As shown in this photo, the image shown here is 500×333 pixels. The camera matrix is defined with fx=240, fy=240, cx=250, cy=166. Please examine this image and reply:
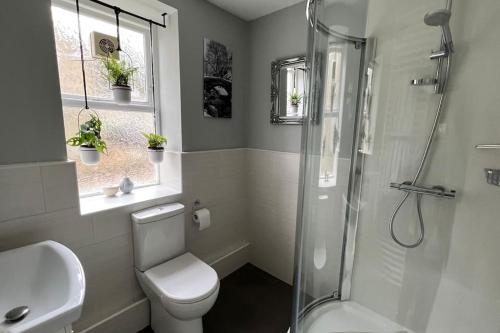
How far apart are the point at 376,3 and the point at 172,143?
5.36 feet

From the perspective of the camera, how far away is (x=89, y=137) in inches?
55.1

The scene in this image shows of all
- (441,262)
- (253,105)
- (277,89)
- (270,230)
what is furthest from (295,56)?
(441,262)

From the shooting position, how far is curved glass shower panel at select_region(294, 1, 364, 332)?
1.42 m

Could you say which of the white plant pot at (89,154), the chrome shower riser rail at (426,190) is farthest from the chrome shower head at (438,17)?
the white plant pot at (89,154)

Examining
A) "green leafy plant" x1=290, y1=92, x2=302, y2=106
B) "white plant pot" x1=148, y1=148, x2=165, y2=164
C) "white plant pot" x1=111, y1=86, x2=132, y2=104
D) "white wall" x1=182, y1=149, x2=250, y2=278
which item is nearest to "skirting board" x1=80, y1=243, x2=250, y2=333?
"white wall" x1=182, y1=149, x2=250, y2=278

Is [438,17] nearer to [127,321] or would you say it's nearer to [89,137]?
[89,137]

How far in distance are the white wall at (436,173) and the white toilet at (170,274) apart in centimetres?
112

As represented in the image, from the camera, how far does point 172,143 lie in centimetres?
190

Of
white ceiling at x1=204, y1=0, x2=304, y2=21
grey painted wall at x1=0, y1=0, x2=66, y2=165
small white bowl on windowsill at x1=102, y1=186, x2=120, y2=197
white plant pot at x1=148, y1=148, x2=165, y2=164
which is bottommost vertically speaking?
small white bowl on windowsill at x1=102, y1=186, x2=120, y2=197

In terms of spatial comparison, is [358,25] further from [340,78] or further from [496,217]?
[496,217]

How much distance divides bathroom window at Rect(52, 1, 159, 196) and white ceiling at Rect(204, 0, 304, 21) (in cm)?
66

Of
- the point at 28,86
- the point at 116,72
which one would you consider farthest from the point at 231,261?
the point at 28,86

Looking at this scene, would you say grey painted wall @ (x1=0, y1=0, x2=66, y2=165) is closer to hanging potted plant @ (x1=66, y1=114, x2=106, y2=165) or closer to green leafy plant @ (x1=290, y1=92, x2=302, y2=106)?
hanging potted plant @ (x1=66, y1=114, x2=106, y2=165)

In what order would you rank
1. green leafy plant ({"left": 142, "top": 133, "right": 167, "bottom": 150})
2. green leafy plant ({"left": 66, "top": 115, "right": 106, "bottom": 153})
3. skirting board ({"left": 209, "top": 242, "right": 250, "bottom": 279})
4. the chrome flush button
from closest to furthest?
the chrome flush button < green leafy plant ({"left": 66, "top": 115, "right": 106, "bottom": 153}) < green leafy plant ({"left": 142, "top": 133, "right": 167, "bottom": 150}) < skirting board ({"left": 209, "top": 242, "right": 250, "bottom": 279})
